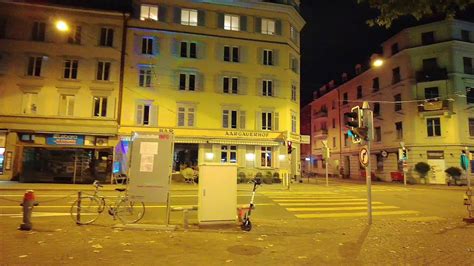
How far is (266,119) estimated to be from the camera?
31.5m

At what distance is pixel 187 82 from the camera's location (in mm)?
30203

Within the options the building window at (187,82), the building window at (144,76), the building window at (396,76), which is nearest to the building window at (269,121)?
the building window at (187,82)

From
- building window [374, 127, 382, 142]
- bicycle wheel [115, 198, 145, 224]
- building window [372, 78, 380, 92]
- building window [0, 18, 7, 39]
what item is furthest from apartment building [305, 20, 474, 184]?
building window [0, 18, 7, 39]

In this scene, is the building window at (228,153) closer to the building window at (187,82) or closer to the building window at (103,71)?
the building window at (187,82)

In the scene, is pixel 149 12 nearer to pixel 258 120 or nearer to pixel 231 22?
pixel 231 22

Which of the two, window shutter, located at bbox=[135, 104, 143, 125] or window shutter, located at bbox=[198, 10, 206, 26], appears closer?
window shutter, located at bbox=[135, 104, 143, 125]

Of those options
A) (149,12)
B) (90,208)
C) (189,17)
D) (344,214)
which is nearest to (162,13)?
(149,12)

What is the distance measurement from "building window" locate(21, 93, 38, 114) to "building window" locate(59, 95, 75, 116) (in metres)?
1.97

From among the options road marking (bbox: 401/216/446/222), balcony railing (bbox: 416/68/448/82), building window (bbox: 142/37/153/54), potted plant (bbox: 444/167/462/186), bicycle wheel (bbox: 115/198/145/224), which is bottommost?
road marking (bbox: 401/216/446/222)

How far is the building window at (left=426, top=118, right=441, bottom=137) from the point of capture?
113 ft

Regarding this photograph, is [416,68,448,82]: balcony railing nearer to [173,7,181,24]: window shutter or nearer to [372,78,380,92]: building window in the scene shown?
[372,78,380,92]: building window

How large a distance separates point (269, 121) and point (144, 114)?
11705mm

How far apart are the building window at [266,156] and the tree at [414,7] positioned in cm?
2386

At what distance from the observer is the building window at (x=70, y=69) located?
92.9ft
